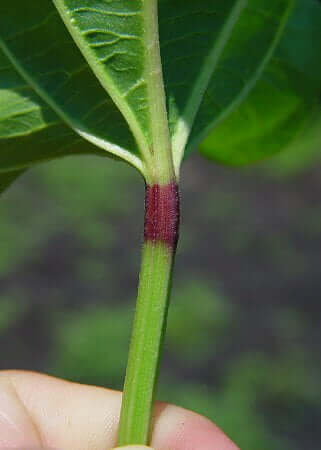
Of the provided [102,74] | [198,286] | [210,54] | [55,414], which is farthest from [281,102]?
[198,286]

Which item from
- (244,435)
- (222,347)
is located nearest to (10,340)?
(222,347)

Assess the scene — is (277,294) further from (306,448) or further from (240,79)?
(240,79)

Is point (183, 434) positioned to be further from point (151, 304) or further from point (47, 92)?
point (47, 92)

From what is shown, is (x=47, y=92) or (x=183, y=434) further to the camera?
(x=183, y=434)

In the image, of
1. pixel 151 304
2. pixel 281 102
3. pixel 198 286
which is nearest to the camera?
pixel 151 304

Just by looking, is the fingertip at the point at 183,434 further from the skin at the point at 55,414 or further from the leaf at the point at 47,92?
the leaf at the point at 47,92

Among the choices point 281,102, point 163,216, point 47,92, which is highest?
point 281,102
